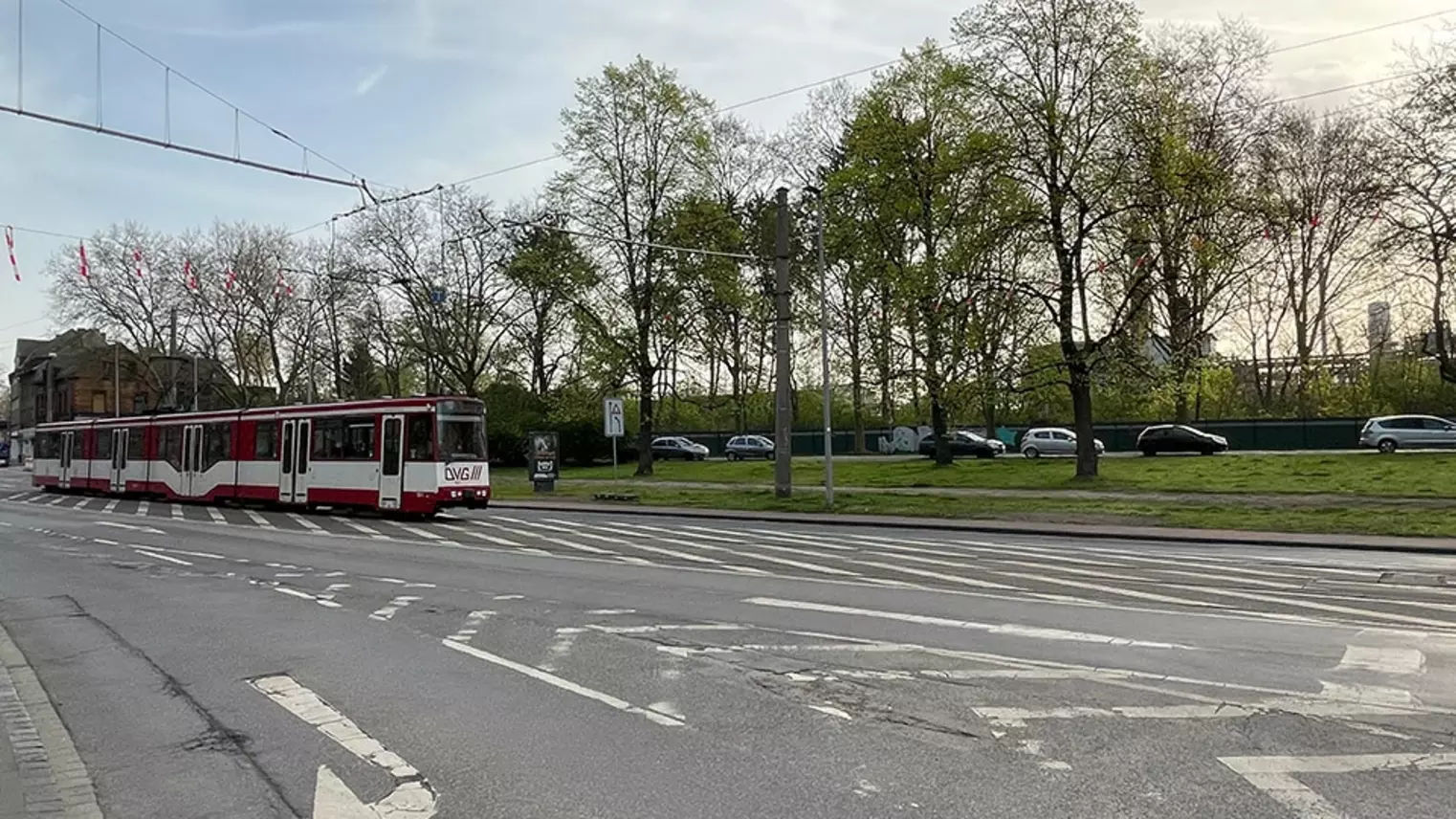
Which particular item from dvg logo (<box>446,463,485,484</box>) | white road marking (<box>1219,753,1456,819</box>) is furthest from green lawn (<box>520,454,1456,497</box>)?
white road marking (<box>1219,753,1456,819</box>)

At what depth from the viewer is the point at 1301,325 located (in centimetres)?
5047

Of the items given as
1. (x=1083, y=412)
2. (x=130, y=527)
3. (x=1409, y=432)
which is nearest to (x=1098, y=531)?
(x=1083, y=412)

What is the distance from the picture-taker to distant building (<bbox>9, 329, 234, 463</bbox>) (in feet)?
240

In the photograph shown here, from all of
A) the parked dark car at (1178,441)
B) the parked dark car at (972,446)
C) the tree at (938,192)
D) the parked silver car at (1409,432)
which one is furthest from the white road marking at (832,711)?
the parked dark car at (972,446)

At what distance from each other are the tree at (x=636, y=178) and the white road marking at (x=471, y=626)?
3304cm

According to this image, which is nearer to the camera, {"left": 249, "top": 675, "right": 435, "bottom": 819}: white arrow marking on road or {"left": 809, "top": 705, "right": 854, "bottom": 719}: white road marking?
{"left": 249, "top": 675, "right": 435, "bottom": 819}: white arrow marking on road

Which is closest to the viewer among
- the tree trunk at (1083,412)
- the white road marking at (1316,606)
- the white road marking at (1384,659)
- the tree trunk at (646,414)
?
the white road marking at (1384,659)

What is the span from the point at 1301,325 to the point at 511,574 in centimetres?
4585

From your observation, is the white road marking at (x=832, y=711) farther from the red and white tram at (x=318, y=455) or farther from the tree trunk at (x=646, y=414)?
the tree trunk at (x=646, y=414)

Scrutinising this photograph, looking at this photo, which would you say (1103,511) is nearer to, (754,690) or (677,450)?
(754,690)

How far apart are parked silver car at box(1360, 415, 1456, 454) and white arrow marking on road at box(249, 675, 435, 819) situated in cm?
4586

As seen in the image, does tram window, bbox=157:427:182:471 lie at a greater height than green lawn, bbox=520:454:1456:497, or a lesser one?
greater

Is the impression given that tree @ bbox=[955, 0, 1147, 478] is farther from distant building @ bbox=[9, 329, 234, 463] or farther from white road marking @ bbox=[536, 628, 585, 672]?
distant building @ bbox=[9, 329, 234, 463]

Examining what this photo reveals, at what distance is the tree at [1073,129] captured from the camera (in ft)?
106
